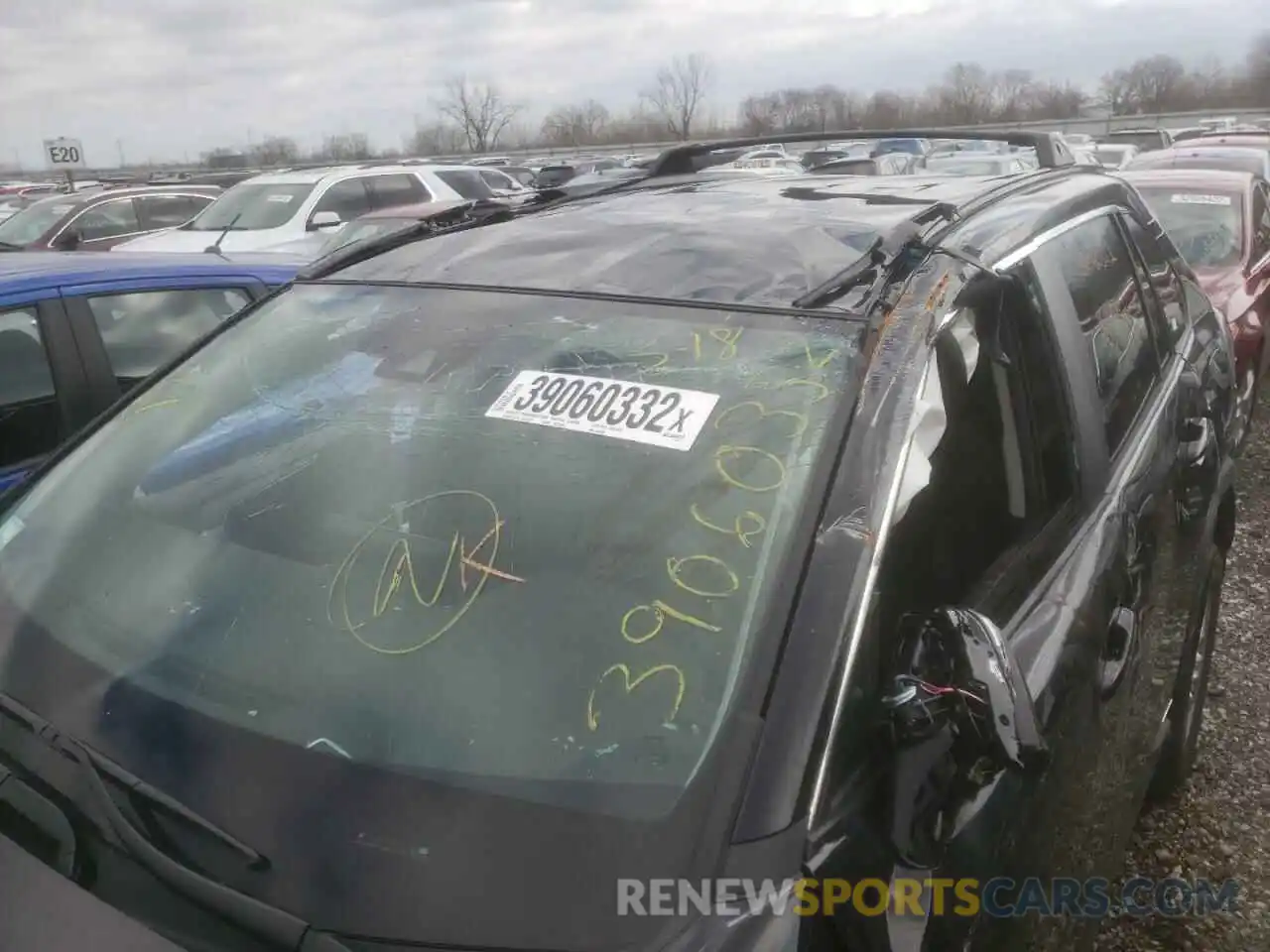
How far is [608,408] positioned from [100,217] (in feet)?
41.3

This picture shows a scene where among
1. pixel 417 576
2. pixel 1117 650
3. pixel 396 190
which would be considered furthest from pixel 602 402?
pixel 396 190

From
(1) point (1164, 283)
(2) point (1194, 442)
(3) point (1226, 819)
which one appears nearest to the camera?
(2) point (1194, 442)

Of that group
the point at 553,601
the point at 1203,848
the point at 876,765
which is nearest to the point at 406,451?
the point at 553,601

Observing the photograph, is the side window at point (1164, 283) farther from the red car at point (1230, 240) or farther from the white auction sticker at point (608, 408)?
the red car at point (1230, 240)

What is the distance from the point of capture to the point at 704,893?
3.68 ft

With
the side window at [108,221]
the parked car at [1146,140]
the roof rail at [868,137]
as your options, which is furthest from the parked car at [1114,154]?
the roof rail at [868,137]

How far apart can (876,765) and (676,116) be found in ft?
225

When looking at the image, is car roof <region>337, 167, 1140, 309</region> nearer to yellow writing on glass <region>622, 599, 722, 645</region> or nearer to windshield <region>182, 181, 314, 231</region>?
yellow writing on glass <region>622, 599, 722, 645</region>

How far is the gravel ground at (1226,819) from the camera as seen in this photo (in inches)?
100

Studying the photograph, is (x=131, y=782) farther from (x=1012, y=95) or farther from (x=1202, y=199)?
(x=1012, y=95)

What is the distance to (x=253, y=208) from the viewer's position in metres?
10.9

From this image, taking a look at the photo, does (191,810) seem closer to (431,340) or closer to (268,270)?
(431,340)

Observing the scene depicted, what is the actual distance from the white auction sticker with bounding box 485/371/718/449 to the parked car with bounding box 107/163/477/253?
365 inches

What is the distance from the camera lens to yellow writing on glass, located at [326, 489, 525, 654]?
1.48 meters
